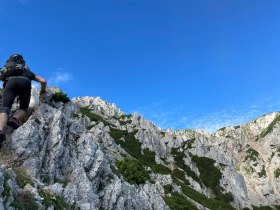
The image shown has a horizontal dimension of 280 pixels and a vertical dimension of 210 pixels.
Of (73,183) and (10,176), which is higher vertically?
(73,183)

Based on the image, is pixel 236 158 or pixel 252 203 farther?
pixel 236 158

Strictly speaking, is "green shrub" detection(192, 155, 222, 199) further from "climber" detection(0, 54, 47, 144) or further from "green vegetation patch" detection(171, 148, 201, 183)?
"climber" detection(0, 54, 47, 144)

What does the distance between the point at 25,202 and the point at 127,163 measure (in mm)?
44387

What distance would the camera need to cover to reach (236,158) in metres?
144

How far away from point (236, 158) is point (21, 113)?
145 meters

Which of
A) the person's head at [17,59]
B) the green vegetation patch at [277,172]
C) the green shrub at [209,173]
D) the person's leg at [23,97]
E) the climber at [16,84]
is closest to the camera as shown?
the climber at [16,84]

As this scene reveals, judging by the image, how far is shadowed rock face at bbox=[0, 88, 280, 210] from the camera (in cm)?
1477

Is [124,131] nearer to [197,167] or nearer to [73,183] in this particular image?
[197,167]

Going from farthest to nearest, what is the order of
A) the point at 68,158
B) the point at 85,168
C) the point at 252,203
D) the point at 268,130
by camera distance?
1. the point at 268,130
2. the point at 252,203
3. the point at 85,168
4. the point at 68,158

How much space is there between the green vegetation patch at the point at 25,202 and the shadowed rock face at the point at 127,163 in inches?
1.6

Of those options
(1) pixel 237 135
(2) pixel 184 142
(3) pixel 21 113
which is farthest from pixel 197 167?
(3) pixel 21 113

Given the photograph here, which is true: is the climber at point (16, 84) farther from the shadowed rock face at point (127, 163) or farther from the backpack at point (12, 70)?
the shadowed rock face at point (127, 163)

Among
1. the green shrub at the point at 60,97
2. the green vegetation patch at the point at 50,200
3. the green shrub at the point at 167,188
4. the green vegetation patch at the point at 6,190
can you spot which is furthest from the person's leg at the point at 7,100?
the green shrub at the point at 167,188

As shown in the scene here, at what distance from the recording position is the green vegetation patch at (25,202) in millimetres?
8492
